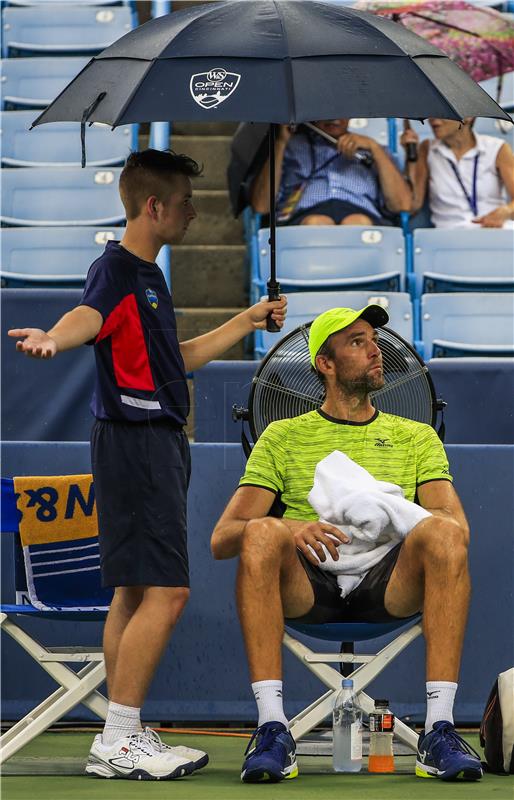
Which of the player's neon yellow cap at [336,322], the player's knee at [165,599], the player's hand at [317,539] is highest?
the player's neon yellow cap at [336,322]

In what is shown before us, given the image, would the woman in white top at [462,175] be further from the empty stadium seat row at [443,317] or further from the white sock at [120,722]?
the white sock at [120,722]

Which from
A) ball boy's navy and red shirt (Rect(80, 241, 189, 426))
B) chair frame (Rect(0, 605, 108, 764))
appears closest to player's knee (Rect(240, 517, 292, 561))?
ball boy's navy and red shirt (Rect(80, 241, 189, 426))

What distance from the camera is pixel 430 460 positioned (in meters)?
4.19

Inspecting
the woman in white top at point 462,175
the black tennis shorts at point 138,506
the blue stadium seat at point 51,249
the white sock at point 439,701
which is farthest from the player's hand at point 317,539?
the woman in white top at point 462,175

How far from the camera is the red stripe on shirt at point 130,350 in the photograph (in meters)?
3.86

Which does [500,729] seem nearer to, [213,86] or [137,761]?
[137,761]

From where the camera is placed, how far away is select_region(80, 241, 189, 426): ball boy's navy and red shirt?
3848 millimetres

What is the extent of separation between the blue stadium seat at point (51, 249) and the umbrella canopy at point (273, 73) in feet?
10.4

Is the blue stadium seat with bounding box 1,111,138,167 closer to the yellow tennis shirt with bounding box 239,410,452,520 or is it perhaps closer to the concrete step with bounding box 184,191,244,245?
the concrete step with bounding box 184,191,244,245

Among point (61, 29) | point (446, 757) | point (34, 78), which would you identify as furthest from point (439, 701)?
point (61, 29)

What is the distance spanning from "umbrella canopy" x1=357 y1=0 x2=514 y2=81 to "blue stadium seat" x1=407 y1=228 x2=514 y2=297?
124 cm

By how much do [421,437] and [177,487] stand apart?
0.82 metres

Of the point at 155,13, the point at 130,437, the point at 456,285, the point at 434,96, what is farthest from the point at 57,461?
the point at 155,13

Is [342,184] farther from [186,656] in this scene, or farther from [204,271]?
[186,656]
